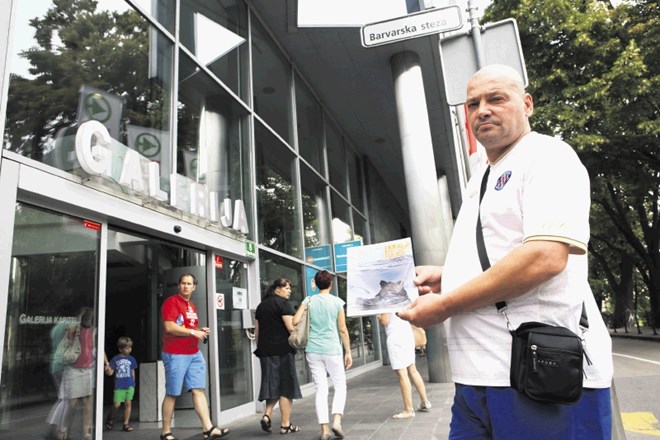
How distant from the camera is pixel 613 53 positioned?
15562 millimetres

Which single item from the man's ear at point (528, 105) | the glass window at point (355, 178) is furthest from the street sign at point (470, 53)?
the glass window at point (355, 178)

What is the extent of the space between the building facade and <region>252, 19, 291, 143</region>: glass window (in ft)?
0.16

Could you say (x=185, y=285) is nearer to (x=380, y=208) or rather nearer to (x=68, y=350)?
(x=68, y=350)

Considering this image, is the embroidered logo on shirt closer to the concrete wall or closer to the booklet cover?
the booklet cover

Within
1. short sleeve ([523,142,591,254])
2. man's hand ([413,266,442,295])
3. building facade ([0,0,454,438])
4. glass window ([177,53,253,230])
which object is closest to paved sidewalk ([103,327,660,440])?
building facade ([0,0,454,438])

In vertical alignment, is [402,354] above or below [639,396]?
above

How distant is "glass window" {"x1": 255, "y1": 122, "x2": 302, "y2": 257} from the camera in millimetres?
9367

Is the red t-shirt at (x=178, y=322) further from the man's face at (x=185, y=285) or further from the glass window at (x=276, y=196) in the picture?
the glass window at (x=276, y=196)

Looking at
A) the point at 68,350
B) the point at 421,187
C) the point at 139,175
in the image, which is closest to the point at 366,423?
the point at 68,350

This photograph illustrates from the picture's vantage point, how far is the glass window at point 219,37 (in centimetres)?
768

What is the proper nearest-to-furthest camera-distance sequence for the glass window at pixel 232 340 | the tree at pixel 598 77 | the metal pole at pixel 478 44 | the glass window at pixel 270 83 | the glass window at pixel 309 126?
the metal pole at pixel 478 44, the glass window at pixel 232 340, the glass window at pixel 270 83, the glass window at pixel 309 126, the tree at pixel 598 77

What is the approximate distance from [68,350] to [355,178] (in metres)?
13.2

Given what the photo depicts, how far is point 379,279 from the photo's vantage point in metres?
2.75

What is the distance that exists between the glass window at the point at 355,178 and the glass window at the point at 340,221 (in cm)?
109
